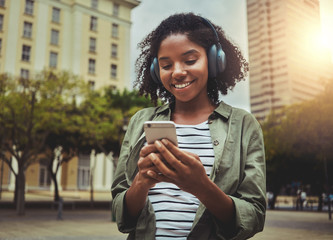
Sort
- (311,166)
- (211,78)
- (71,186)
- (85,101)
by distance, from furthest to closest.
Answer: (71,186) < (311,166) < (85,101) < (211,78)

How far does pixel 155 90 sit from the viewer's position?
7.21ft

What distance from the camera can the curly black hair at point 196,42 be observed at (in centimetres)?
181

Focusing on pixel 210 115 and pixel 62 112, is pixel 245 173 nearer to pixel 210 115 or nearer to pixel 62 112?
pixel 210 115

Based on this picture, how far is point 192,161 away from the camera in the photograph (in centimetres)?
129

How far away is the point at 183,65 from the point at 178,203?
66 centimetres

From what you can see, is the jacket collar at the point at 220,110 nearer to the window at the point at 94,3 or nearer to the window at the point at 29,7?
the window at the point at 29,7

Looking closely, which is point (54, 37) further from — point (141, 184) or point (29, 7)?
point (141, 184)

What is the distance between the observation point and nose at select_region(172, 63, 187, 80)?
5.68 ft

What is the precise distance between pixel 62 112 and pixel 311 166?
1669cm

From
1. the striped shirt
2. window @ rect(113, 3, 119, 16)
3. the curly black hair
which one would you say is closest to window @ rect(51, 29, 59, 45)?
window @ rect(113, 3, 119, 16)

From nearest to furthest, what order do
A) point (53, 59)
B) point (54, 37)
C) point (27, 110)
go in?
point (27, 110) → point (53, 59) → point (54, 37)

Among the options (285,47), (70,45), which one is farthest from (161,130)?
(70,45)

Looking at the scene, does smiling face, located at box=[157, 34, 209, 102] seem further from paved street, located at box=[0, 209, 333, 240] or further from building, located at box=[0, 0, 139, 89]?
building, located at box=[0, 0, 139, 89]

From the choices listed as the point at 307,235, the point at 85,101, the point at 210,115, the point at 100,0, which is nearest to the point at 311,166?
the point at 307,235
